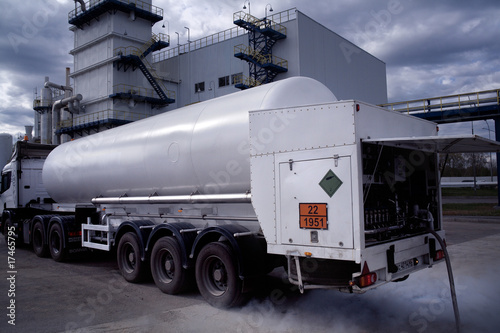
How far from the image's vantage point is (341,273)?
4945 mm

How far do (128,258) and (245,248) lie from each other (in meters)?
3.65

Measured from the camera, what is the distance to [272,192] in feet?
17.8

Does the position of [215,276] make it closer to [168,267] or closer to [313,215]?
[168,267]

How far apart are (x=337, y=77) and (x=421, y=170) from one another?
2656 centimetres

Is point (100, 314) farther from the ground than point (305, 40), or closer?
closer

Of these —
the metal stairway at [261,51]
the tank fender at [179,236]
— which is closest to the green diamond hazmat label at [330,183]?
the tank fender at [179,236]

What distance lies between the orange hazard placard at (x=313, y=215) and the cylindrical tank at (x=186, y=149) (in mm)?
1309

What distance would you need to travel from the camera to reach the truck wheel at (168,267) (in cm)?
687

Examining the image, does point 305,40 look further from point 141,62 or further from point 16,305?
point 16,305

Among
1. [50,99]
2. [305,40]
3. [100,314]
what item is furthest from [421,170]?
[50,99]

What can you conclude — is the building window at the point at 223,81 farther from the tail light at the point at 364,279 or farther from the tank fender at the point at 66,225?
the tail light at the point at 364,279

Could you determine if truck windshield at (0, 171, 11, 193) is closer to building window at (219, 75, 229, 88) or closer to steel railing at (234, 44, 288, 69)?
steel railing at (234, 44, 288, 69)

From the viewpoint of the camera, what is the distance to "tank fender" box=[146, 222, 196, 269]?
263 inches

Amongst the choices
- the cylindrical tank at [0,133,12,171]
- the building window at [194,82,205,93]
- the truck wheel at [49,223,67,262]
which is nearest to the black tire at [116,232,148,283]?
the truck wheel at [49,223,67,262]
